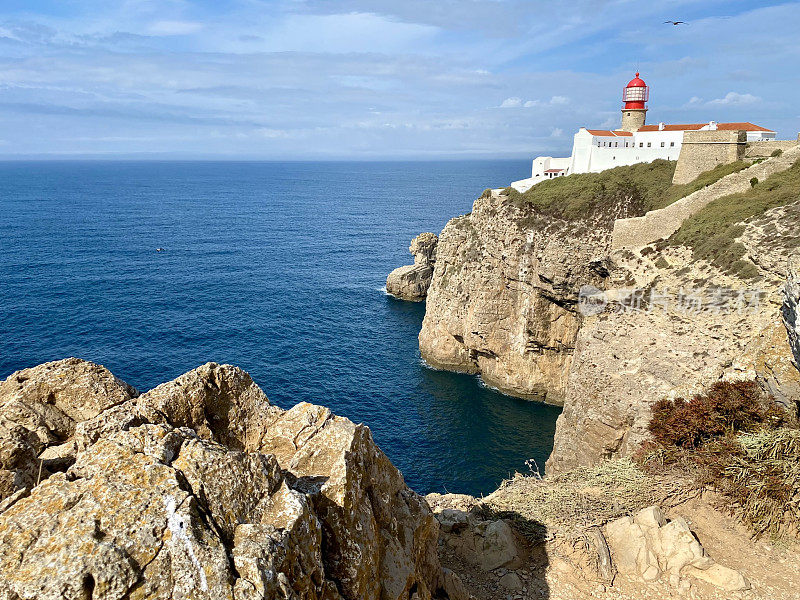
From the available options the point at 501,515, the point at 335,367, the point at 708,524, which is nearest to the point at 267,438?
the point at 501,515

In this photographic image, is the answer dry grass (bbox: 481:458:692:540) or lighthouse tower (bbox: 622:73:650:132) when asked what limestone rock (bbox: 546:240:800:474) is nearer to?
dry grass (bbox: 481:458:692:540)

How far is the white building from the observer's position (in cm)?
5888

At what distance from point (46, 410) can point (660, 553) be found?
→ 1411 cm

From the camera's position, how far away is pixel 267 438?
34.2 feet

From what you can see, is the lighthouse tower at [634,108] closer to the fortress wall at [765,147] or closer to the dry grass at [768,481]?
the fortress wall at [765,147]

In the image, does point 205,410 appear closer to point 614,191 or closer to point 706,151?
point 614,191

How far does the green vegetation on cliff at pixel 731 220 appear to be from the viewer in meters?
31.7

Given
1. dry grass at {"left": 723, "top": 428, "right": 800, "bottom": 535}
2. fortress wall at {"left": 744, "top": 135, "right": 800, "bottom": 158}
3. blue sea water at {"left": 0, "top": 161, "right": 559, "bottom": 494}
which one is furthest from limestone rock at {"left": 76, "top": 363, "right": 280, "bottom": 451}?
fortress wall at {"left": 744, "top": 135, "right": 800, "bottom": 158}

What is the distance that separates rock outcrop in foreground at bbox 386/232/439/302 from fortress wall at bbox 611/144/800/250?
1685 inches

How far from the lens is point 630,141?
63.2 metres

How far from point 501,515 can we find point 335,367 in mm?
40652

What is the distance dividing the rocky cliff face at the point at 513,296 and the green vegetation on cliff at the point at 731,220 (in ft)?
27.8

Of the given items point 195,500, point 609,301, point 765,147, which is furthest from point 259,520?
point 765,147

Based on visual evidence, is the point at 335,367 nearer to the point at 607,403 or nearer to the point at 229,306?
the point at 229,306
